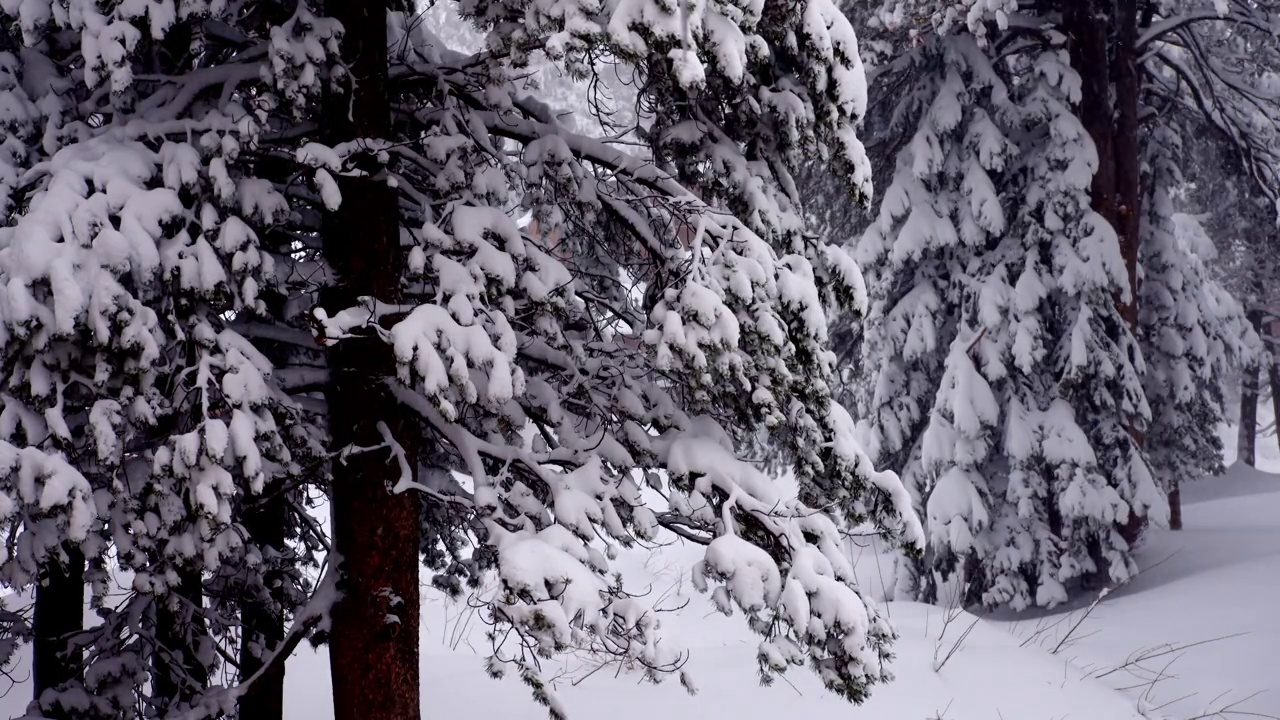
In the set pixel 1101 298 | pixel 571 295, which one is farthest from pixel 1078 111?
pixel 571 295

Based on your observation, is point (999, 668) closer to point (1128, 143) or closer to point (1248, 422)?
point (1128, 143)

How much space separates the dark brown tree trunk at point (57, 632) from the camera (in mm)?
5336

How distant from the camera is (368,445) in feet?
15.6

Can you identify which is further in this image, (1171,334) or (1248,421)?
(1248,421)

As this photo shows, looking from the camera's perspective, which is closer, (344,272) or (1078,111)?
(344,272)

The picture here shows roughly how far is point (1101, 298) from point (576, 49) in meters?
9.56

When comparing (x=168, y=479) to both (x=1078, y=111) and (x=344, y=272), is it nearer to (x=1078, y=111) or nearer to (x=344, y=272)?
(x=344, y=272)

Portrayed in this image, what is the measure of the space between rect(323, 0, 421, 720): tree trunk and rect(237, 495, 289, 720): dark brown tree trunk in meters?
1.28

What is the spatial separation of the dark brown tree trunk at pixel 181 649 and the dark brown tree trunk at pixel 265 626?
300mm

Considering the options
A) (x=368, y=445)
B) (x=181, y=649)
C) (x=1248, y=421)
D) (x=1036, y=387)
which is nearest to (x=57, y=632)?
(x=181, y=649)

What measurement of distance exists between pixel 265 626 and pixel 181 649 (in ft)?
1.76

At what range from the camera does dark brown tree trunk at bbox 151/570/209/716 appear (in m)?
5.30

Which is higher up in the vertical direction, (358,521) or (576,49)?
(576,49)

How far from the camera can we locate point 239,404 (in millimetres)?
4043
